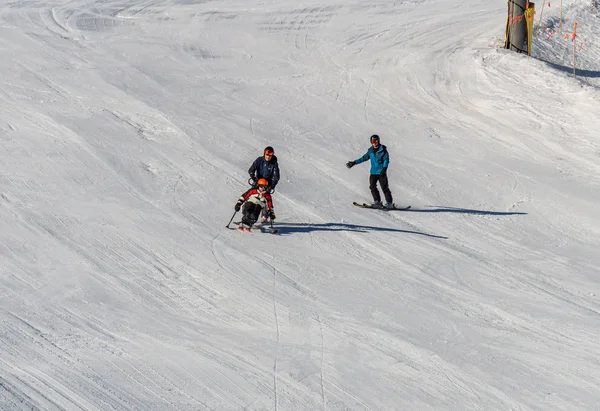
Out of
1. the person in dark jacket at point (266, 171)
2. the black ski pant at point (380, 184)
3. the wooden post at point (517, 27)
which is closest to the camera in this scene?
the person in dark jacket at point (266, 171)

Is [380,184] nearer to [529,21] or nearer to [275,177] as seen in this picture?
[275,177]

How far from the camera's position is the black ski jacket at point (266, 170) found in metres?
15.4

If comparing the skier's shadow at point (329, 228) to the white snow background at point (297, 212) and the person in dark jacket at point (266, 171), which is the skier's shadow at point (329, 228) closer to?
the white snow background at point (297, 212)

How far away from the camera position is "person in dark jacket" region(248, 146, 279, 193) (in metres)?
15.3

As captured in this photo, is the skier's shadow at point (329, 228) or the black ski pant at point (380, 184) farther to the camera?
the black ski pant at point (380, 184)

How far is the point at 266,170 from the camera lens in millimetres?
15422

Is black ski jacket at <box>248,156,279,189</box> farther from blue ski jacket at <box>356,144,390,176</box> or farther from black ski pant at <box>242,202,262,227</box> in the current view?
blue ski jacket at <box>356,144,390,176</box>

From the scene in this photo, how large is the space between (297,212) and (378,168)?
1693 millimetres

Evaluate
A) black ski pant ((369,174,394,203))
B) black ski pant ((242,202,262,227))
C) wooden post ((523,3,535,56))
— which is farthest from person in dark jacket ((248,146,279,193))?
wooden post ((523,3,535,56))

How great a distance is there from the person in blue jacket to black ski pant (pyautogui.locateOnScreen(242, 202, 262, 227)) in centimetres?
224

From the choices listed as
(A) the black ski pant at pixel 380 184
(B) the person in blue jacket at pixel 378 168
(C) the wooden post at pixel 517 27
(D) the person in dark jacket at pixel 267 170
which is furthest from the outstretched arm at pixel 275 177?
(C) the wooden post at pixel 517 27

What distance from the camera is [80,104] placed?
70.7ft

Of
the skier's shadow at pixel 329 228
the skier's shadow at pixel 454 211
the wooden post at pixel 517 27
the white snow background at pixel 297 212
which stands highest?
the wooden post at pixel 517 27

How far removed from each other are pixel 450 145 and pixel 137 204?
8.06m
